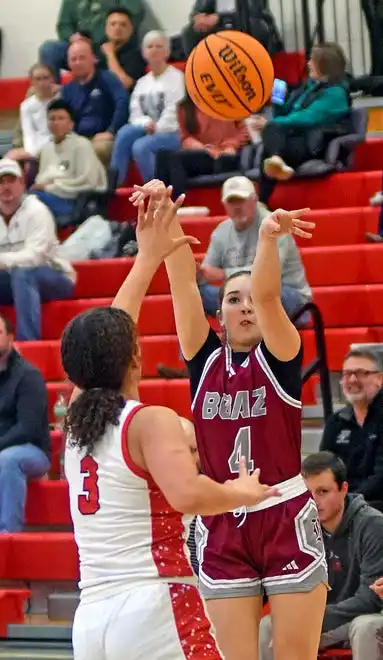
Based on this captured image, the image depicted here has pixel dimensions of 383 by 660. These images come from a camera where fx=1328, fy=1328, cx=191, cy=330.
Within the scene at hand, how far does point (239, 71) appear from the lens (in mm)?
6863

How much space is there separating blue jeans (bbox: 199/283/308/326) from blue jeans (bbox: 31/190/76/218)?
2041 millimetres

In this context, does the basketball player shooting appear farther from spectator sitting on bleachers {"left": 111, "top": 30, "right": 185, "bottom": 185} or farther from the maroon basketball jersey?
spectator sitting on bleachers {"left": 111, "top": 30, "right": 185, "bottom": 185}

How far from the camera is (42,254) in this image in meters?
8.34

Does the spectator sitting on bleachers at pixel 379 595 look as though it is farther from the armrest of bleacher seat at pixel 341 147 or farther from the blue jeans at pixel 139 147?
the blue jeans at pixel 139 147

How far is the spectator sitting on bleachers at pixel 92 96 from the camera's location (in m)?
10.1

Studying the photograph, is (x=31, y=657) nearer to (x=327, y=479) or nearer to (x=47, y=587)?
(x=47, y=587)

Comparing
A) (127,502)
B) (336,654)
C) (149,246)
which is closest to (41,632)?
(336,654)

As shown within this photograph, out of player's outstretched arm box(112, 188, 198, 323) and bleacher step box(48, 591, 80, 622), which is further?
bleacher step box(48, 591, 80, 622)

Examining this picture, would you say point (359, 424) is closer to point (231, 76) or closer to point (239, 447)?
point (231, 76)

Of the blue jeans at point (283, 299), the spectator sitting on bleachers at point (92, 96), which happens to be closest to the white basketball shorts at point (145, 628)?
the blue jeans at point (283, 299)

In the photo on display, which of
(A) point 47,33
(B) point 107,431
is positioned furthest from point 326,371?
(A) point 47,33

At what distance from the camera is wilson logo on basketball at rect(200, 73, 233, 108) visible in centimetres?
693

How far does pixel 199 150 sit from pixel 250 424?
5.57 meters

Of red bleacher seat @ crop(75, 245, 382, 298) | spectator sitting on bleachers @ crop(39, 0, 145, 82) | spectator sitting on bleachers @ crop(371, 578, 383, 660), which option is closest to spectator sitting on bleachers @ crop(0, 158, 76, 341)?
red bleacher seat @ crop(75, 245, 382, 298)
